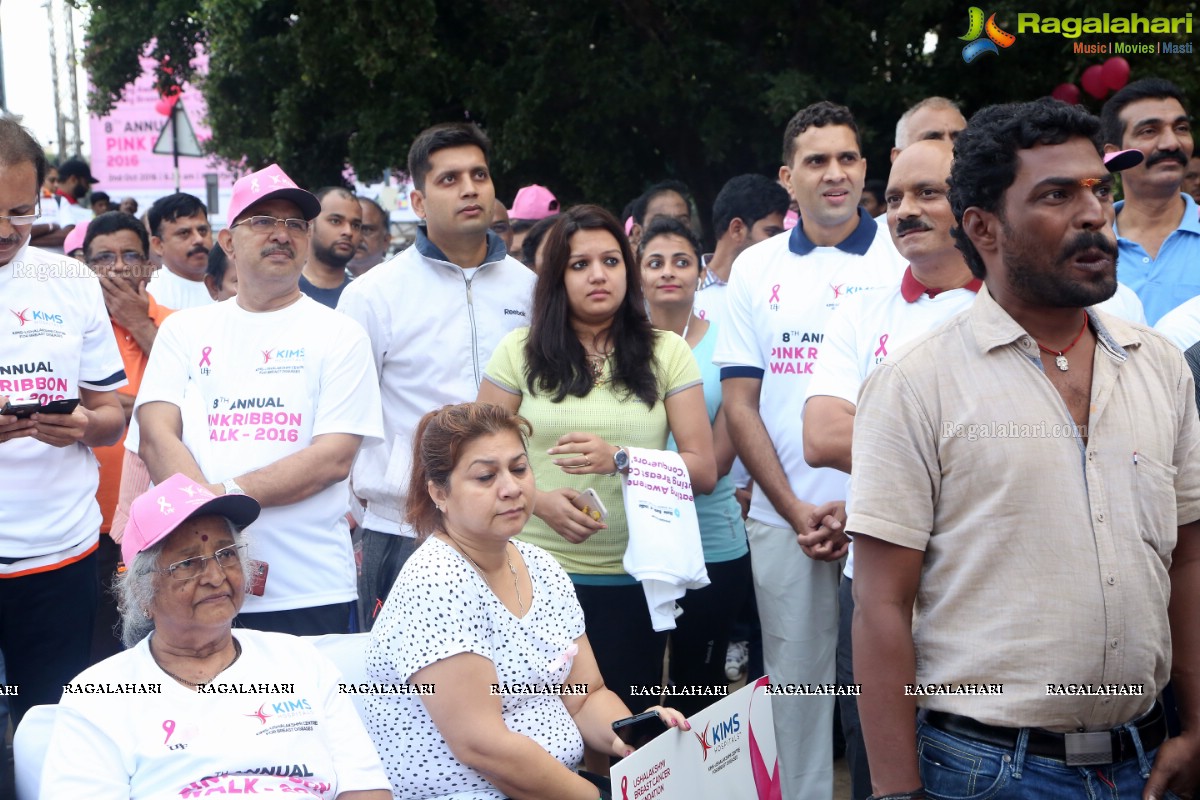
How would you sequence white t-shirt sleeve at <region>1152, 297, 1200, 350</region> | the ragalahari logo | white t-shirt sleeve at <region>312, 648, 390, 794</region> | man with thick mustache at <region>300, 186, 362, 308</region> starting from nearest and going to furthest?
1. white t-shirt sleeve at <region>312, 648, 390, 794</region>
2. white t-shirt sleeve at <region>1152, 297, 1200, 350</region>
3. man with thick mustache at <region>300, 186, 362, 308</region>
4. the ragalahari logo

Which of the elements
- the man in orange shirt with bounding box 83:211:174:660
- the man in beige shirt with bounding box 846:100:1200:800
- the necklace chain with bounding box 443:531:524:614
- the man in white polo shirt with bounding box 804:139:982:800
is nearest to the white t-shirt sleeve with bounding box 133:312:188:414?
the man in orange shirt with bounding box 83:211:174:660

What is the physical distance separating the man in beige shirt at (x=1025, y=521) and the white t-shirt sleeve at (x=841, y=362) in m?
1.12

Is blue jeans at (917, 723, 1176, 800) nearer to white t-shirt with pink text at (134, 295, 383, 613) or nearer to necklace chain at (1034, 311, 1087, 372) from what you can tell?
necklace chain at (1034, 311, 1087, 372)

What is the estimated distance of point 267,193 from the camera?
405cm

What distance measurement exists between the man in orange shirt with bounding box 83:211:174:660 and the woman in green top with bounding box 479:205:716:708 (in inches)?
60.5

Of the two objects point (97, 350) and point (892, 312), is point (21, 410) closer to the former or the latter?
point (97, 350)

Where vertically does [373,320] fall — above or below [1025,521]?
above

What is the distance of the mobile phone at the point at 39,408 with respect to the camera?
3.53 m

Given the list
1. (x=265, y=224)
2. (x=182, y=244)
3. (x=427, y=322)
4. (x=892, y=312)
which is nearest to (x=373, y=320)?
(x=427, y=322)

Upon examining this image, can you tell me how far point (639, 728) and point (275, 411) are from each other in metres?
1.59

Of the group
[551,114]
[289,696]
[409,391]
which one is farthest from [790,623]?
[551,114]

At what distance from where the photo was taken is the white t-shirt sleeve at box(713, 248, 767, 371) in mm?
4367

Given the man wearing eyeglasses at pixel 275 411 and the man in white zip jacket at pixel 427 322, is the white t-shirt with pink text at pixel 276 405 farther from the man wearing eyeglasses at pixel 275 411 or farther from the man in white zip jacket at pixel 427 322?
the man in white zip jacket at pixel 427 322

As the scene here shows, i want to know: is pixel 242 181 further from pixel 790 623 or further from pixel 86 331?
pixel 790 623
